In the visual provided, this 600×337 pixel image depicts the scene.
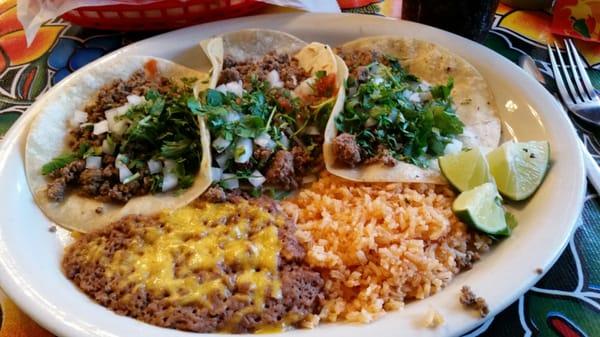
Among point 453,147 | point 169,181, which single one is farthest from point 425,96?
point 169,181

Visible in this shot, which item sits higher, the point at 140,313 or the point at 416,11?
the point at 416,11

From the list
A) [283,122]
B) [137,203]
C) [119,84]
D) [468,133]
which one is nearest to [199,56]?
[119,84]

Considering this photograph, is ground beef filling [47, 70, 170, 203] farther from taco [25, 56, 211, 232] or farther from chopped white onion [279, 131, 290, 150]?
chopped white onion [279, 131, 290, 150]

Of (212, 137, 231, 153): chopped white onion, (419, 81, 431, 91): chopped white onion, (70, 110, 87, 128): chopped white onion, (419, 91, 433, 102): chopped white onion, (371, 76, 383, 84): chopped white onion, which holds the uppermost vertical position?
(371, 76, 383, 84): chopped white onion

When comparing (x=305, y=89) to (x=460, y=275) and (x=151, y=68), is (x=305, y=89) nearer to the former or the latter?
(x=151, y=68)

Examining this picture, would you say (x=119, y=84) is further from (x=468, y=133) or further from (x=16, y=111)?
(x=468, y=133)

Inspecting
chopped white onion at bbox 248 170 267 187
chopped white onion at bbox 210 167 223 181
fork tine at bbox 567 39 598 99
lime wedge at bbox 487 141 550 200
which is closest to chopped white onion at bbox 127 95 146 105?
chopped white onion at bbox 210 167 223 181

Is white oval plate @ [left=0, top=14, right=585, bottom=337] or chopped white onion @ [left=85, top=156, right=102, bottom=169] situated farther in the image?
chopped white onion @ [left=85, top=156, right=102, bottom=169]
